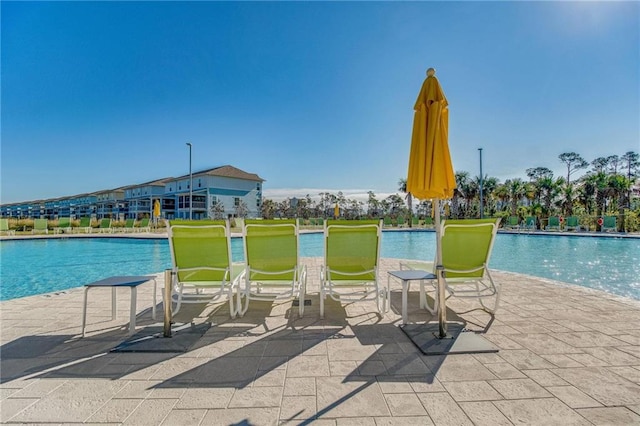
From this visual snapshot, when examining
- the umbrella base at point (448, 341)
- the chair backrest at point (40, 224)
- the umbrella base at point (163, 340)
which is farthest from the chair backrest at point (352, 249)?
the chair backrest at point (40, 224)

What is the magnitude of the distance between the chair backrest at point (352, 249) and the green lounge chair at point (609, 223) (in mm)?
22843

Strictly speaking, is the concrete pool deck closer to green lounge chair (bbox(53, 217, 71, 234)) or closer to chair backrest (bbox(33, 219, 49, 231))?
green lounge chair (bbox(53, 217, 71, 234))

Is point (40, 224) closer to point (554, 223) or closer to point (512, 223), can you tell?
point (512, 223)

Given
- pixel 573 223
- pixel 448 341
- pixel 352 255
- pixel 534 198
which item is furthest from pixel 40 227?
pixel 534 198

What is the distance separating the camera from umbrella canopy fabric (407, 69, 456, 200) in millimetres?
3307

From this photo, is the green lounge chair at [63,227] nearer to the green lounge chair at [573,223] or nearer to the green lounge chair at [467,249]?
the green lounge chair at [467,249]

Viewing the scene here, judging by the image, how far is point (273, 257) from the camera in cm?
385

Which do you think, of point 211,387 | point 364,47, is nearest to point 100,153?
point 364,47

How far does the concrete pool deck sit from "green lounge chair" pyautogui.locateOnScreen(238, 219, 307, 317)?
0.33m

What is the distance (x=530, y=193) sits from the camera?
108 ft

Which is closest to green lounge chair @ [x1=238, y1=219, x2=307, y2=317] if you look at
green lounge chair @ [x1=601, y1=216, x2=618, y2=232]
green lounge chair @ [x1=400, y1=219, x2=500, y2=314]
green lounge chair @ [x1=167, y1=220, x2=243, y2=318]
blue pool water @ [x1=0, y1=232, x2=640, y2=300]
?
green lounge chair @ [x1=167, y1=220, x2=243, y2=318]

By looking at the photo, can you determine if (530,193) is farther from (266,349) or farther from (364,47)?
(266,349)

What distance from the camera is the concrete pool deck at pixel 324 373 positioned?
1.75 meters

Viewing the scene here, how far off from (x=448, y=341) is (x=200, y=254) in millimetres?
2835
